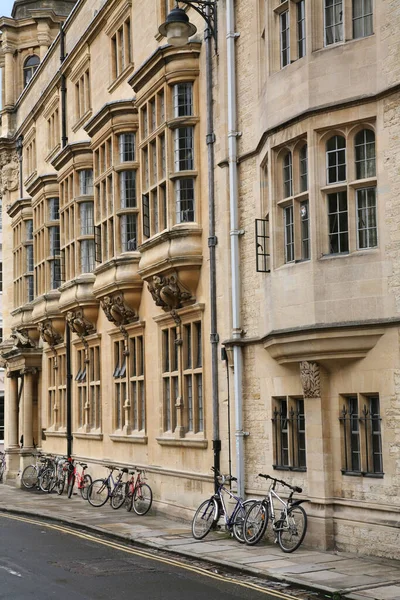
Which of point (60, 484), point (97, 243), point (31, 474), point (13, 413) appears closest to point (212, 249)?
point (97, 243)

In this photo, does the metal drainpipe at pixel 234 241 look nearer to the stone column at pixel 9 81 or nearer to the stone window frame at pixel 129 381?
the stone window frame at pixel 129 381

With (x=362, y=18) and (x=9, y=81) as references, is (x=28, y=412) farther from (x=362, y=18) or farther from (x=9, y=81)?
(x=362, y=18)

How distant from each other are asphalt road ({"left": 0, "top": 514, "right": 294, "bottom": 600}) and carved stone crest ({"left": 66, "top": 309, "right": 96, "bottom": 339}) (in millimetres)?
9816

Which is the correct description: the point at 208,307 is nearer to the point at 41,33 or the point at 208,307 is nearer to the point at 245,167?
the point at 245,167

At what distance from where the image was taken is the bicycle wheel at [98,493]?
25200 mm

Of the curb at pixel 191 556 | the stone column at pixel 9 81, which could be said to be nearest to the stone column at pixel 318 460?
the curb at pixel 191 556

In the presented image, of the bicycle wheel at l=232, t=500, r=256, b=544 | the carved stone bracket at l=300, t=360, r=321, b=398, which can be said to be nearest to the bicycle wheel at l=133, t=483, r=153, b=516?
the bicycle wheel at l=232, t=500, r=256, b=544

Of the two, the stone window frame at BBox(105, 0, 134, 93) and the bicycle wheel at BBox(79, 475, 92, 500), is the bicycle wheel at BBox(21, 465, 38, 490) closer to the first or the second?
the bicycle wheel at BBox(79, 475, 92, 500)

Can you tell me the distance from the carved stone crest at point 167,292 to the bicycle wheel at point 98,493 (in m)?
5.42

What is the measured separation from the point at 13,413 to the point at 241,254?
1960 centimetres

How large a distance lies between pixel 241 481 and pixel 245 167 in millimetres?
5804

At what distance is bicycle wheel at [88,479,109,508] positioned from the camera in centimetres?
2520

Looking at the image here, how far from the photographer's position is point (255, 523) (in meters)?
17.4

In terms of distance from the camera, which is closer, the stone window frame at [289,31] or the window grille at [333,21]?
the window grille at [333,21]
